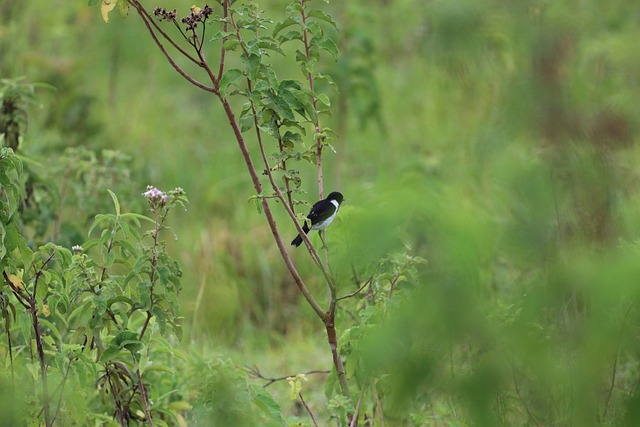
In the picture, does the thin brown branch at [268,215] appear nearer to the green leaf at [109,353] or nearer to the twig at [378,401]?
the twig at [378,401]

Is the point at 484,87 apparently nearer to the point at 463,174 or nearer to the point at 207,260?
the point at 207,260

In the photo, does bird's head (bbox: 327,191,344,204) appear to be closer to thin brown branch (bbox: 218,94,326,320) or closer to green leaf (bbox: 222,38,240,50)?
thin brown branch (bbox: 218,94,326,320)

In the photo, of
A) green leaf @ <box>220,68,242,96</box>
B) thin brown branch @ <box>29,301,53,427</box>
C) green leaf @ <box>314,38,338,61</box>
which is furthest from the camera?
green leaf @ <box>314,38,338,61</box>

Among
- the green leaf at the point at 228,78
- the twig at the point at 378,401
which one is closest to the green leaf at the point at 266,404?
the twig at the point at 378,401

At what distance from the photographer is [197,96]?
7941mm

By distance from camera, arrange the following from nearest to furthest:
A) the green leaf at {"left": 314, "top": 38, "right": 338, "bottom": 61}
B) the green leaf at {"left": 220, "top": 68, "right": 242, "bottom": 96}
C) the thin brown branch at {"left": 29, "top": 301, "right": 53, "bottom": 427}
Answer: the green leaf at {"left": 220, "top": 68, "right": 242, "bottom": 96}, the thin brown branch at {"left": 29, "top": 301, "right": 53, "bottom": 427}, the green leaf at {"left": 314, "top": 38, "right": 338, "bottom": 61}

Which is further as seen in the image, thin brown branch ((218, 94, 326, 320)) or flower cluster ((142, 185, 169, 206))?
flower cluster ((142, 185, 169, 206))

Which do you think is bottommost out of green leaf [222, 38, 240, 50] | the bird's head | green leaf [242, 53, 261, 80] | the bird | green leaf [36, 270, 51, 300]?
green leaf [36, 270, 51, 300]

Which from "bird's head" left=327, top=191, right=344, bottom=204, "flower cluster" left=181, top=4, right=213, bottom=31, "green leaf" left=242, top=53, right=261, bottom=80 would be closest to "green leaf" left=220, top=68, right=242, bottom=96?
"green leaf" left=242, top=53, right=261, bottom=80

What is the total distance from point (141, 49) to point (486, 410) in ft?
22.7

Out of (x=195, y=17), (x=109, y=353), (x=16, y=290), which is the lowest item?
(x=109, y=353)

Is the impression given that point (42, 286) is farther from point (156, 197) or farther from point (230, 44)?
point (230, 44)

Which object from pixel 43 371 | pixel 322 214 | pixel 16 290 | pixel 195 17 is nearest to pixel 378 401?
pixel 322 214

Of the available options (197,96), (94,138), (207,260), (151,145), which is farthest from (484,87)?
(197,96)
